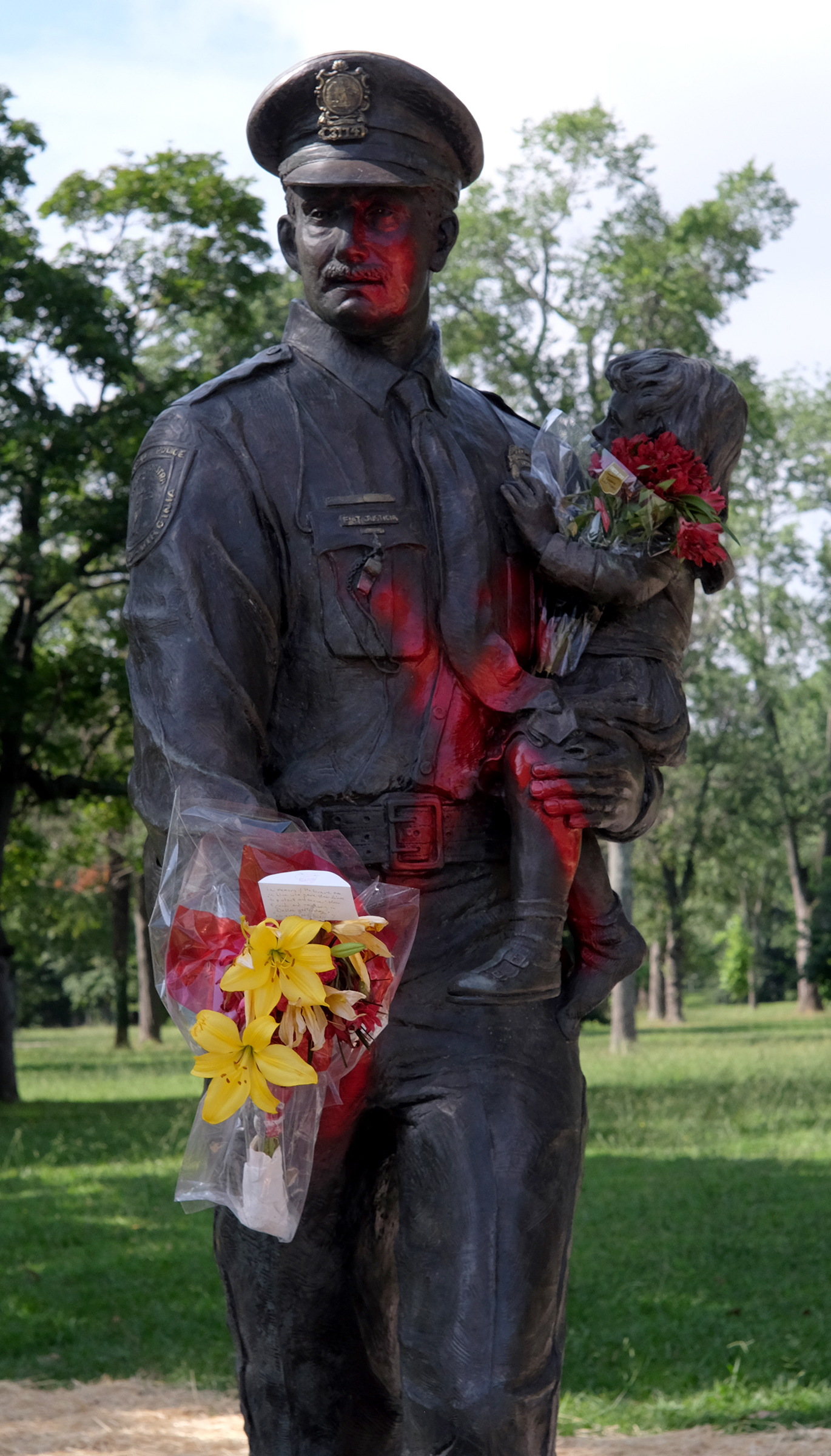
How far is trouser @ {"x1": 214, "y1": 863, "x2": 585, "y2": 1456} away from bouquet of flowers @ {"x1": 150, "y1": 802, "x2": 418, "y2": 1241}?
0.29 meters

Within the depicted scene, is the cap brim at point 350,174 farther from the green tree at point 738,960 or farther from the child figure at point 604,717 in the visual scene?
the green tree at point 738,960

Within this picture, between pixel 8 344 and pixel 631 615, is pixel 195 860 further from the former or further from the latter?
pixel 8 344

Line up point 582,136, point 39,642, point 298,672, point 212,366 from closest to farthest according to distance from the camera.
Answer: point 298,672 < point 39,642 < point 212,366 < point 582,136

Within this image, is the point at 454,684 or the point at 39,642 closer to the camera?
the point at 454,684

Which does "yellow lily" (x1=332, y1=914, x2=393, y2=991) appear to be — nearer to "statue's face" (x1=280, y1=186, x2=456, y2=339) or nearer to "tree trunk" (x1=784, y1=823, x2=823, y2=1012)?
"statue's face" (x1=280, y1=186, x2=456, y2=339)

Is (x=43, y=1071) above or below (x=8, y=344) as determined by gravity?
below

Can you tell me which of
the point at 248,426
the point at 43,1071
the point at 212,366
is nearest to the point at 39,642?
the point at 212,366

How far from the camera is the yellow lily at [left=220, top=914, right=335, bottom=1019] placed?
2648 millimetres

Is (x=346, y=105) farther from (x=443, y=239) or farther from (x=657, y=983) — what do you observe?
(x=657, y=983)

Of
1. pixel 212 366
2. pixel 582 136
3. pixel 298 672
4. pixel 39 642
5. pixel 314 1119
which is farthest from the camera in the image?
pixel 582 136

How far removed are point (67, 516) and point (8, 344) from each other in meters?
1.84

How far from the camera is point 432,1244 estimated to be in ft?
10.3

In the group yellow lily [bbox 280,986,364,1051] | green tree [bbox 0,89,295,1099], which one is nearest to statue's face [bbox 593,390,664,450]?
yellow lily [bbox 280,986,364,1051]

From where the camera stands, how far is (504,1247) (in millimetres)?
3104
